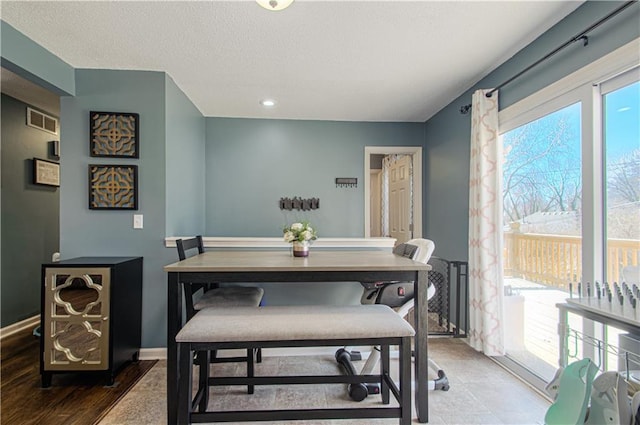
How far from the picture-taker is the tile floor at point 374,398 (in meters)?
1.81

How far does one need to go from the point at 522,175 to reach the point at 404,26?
4.93 ft

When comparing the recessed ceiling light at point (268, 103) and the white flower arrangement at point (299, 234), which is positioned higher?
the recessed ceiling light at point (268, 103)

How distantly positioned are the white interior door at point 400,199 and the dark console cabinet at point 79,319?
3.53 m

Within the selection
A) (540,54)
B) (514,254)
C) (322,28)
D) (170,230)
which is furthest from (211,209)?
(540,54)

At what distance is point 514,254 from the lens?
102 inches

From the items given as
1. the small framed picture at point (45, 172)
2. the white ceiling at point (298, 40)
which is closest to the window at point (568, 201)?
the white ceiling at point (298, 40)

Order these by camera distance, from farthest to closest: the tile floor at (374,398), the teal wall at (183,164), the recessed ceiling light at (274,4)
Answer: the teal wall at (183,164), the tile floor at (374,398), the recessed ceiling light at (274,4)

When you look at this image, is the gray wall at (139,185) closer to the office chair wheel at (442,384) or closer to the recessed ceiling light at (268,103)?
the recessed ceiling light at (268,103)

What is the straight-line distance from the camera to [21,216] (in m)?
3.33

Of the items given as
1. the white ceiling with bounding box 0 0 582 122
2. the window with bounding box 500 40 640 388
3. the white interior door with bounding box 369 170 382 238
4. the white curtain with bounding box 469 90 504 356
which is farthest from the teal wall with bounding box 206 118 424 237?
the white interior door with bounding box 369 170 382 238

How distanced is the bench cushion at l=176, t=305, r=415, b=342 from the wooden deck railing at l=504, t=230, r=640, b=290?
123 centimetres

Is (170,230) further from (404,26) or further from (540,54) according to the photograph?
(540,54)

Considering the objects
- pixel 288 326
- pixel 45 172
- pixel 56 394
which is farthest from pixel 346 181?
pixel 45 172

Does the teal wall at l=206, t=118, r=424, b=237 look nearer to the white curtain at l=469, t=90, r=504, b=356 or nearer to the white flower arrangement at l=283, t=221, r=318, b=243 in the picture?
the white curtain at l=469, t=90, r=504, b=356
